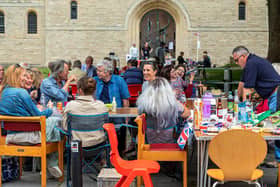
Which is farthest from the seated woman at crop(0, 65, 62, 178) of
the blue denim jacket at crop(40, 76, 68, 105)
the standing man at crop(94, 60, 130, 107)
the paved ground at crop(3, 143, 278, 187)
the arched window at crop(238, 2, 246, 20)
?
the arched window at crop(238, 2, 246, 20)

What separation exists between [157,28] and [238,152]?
79.5 ft

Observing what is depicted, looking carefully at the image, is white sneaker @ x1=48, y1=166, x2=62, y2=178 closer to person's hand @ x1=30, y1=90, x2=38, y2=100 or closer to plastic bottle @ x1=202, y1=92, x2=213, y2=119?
person's hand @ x1=30, y1=90, x2=38, y2=100

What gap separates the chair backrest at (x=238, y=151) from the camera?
3.91 metres

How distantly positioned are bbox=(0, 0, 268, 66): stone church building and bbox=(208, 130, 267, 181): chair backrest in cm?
2240

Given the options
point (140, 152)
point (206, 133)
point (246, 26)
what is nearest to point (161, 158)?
point (140, 152)

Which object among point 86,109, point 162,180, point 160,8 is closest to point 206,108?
point 162,180

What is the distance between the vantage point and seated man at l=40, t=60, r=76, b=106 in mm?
6609

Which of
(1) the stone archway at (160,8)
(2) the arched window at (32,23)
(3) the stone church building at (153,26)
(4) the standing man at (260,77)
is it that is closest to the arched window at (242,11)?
(3) the stone church building at (153,26)

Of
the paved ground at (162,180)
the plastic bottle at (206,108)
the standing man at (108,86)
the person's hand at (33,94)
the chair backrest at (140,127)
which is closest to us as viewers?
the chair backrest at (140,127)

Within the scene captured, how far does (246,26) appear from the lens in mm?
26703

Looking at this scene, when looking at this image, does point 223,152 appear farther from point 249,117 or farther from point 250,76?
point 250,76

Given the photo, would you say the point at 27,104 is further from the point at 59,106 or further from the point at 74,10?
the point at 74,10

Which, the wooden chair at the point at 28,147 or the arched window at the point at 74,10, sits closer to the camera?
the wooden chair at the point at 28,147

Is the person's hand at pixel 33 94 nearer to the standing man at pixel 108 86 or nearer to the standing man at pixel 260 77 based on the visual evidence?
the standing man at pixel 108 86
